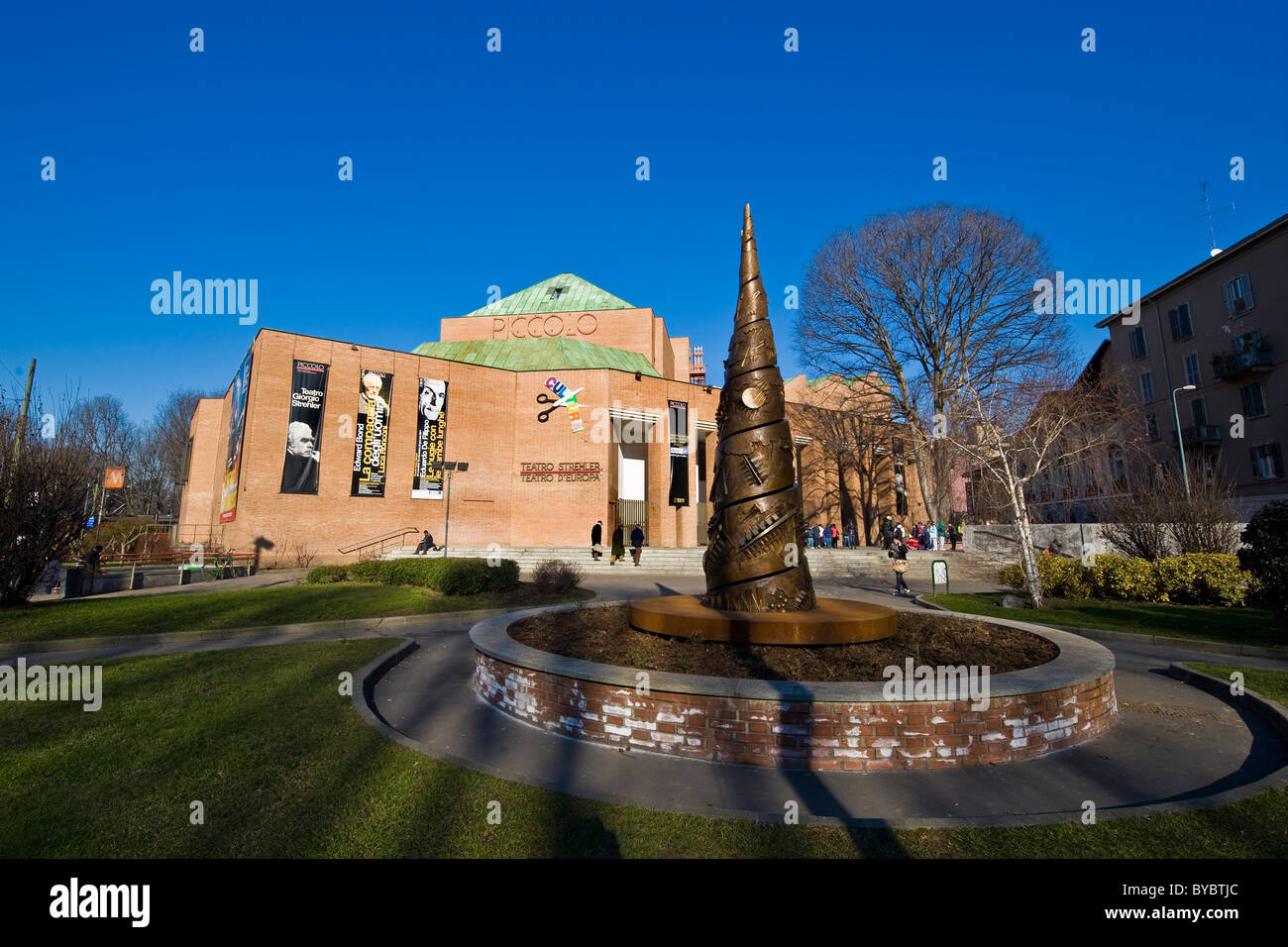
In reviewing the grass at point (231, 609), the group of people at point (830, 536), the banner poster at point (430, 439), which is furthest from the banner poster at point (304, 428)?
the group of people at point (830, 536)

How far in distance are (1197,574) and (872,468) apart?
2729 centimetres

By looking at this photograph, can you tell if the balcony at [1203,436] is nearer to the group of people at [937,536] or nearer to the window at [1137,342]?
the window at [1137,342]

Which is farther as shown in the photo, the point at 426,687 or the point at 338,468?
the point at 338,468

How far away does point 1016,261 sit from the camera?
26062 millimetres

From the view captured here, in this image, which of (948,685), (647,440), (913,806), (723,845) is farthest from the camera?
(647,440)

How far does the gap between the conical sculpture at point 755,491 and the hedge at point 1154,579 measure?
12753 mm

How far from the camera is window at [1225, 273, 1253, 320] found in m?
28.7

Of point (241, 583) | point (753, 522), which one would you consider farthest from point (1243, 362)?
point (241, 583)

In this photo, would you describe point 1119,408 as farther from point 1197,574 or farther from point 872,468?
point 872,468

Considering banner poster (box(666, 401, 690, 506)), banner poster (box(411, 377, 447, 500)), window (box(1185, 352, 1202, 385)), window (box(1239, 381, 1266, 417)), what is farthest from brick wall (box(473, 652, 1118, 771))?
window (box(1185, 352, 1202, 385))

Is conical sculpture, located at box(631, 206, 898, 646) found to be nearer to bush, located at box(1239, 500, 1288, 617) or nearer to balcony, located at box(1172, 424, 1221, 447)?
bush, located at box(1239, 500, 1288, 617)

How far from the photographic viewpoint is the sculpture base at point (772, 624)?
633cm

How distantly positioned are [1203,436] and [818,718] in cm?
3715
